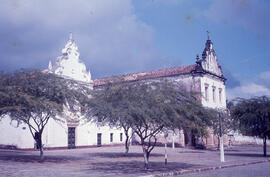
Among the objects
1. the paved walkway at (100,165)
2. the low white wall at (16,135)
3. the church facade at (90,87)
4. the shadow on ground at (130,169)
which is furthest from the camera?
the church facade at (90,87)

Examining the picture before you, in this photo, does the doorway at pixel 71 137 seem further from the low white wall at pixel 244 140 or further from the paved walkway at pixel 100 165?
the low white wall at pixel 244 140

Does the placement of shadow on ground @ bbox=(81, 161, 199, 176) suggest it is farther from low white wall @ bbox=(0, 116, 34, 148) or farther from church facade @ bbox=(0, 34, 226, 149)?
low white wall @ bbox=(0, 116, 34, 148)

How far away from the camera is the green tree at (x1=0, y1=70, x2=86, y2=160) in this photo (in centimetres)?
1780

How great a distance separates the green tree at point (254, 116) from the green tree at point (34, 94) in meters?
15.0

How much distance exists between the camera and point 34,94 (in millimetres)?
19438

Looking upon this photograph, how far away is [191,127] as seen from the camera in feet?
46.9

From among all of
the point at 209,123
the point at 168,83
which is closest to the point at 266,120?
the point at 209,123

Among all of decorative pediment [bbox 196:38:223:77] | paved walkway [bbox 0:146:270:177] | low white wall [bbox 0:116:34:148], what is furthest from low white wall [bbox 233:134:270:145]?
low white wall [bbox 0:116:34:148]

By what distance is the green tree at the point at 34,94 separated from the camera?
1780 centimetres

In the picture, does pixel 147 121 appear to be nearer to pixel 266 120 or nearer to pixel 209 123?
pixel 209 123

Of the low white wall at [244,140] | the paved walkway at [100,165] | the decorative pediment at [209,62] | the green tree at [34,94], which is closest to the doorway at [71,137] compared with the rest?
the paved walkway at [100,165]

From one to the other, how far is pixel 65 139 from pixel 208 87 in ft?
64.4

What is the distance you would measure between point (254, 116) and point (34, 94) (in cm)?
1820

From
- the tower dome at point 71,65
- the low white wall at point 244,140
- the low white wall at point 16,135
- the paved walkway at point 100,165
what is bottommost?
the low white wall at point 244,140
